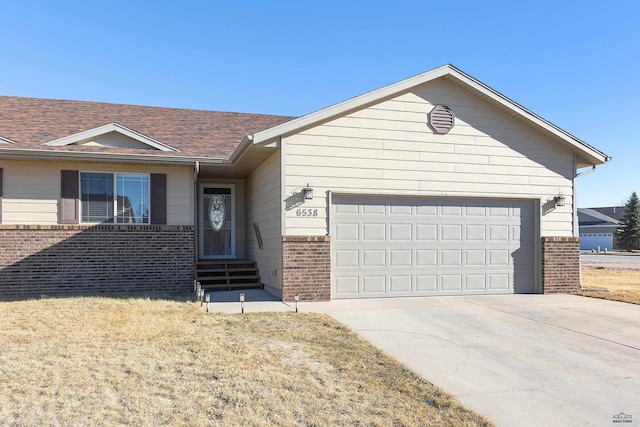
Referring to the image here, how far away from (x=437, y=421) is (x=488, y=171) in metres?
8.17

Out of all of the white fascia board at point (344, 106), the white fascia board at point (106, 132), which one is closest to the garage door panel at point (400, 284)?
the white fascia board at point (344, 106)

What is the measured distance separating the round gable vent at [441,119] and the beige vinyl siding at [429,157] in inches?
5.3

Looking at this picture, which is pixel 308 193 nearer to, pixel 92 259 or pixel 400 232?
pixel 400 232

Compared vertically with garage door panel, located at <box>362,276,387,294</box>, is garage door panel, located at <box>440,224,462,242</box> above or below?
above

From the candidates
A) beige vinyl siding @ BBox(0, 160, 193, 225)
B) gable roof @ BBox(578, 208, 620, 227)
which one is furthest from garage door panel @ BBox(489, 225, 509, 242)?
gable roof @ BBox(578, 208, 620, 227)

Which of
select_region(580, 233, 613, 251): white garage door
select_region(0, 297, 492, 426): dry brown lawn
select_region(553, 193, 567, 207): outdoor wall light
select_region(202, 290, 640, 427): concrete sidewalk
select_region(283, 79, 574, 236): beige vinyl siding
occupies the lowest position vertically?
select_region(580, 233, 613, 251): white garage door

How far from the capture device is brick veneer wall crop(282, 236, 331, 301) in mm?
9320

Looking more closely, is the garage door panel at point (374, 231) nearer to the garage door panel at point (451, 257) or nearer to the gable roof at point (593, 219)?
the garage door panel at point (451, 257)

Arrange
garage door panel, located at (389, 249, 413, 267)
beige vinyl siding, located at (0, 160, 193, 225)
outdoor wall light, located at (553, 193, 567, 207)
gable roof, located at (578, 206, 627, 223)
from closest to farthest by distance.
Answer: garage door panel, located at (389, 249, 413, 267), beige vinyl siding, located at (0, 160, 193, 225), outdoor wall light, located at (553, 193, 567, 207), gable roof, located at (578, 206, 627, 223)

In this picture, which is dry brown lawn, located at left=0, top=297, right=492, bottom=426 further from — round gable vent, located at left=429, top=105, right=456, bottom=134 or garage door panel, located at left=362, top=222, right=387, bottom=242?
round gable vent, located at left=429, top=105, right=456, bottom=134


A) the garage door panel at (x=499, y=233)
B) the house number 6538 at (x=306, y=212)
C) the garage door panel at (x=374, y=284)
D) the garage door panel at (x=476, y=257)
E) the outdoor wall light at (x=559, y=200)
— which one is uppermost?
the outdoor wall light at (x=559, y=200)

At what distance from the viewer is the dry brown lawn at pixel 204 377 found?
366 cm

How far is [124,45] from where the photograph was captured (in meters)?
14.7

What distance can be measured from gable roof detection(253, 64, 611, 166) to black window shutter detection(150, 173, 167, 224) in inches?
136
